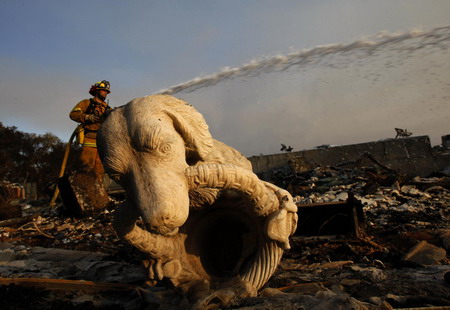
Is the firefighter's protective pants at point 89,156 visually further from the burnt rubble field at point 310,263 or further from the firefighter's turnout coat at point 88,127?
the burnt rubble field at point 310,263

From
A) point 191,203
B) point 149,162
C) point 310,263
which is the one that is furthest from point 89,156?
point 149,162

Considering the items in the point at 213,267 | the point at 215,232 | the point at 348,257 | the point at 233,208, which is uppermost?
the point at 233,208

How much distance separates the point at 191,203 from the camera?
2.19 meters

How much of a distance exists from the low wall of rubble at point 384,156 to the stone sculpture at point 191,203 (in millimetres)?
8024

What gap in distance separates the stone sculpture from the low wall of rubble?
26.3ft

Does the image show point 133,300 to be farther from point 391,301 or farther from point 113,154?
point 391,301

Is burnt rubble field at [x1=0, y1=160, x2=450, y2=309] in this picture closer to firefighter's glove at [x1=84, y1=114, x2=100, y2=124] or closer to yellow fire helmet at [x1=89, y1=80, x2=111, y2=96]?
firefighter's glove at [x1=84, y1=114, x2=100, y2=124]

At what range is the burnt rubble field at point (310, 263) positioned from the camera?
2.18 meters

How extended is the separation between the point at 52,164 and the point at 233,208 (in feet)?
96.8

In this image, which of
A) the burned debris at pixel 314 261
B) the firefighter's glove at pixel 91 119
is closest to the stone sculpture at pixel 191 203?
the burned debris at pixel 314 261

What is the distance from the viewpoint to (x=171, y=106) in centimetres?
200

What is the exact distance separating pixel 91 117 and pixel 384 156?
26.5 feet

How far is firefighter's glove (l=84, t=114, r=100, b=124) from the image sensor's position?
6.71m

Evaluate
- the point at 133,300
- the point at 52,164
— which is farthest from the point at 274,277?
the point at 52,164
